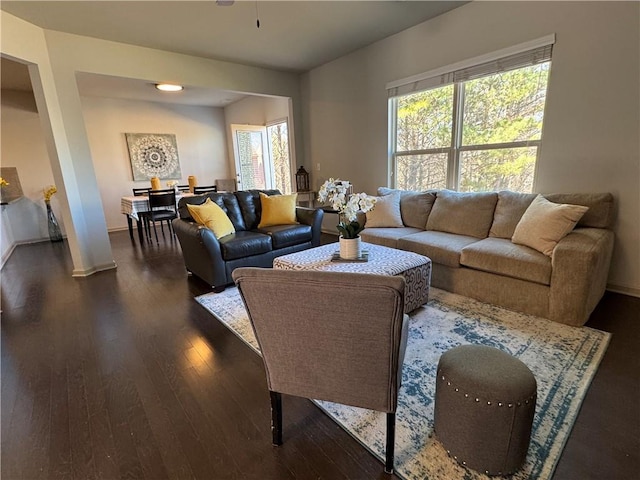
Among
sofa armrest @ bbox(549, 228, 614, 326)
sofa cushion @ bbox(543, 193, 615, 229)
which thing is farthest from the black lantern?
sofa armrest @ bbox(549, 228, 614, 326)

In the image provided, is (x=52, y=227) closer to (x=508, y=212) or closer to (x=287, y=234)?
(x=287, y=234)

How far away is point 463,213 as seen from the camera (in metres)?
3.16

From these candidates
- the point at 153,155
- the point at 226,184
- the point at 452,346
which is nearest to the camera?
the point at 452,346

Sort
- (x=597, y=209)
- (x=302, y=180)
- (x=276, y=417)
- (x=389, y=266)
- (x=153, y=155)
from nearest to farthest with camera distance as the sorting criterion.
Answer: (x=276, y=417) < (x=389, y=266) < (x=597, y=209) < (x=302, y=180) < (x=153, y=155)

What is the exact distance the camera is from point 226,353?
6.82 ft

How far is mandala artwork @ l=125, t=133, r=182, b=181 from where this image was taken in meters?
6.57

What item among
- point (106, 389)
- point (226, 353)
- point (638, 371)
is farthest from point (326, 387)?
point (638, 371)

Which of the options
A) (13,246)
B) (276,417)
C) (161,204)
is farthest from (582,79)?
(13,246)

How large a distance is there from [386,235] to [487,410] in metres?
2.24

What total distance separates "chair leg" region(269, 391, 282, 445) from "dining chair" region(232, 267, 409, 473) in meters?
0.08

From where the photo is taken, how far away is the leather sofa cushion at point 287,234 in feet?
11.4

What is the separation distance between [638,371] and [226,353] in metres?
2.42

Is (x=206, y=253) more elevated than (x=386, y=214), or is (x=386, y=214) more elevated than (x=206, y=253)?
(x=386, y=214)

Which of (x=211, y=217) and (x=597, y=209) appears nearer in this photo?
(x=597, y=209)
